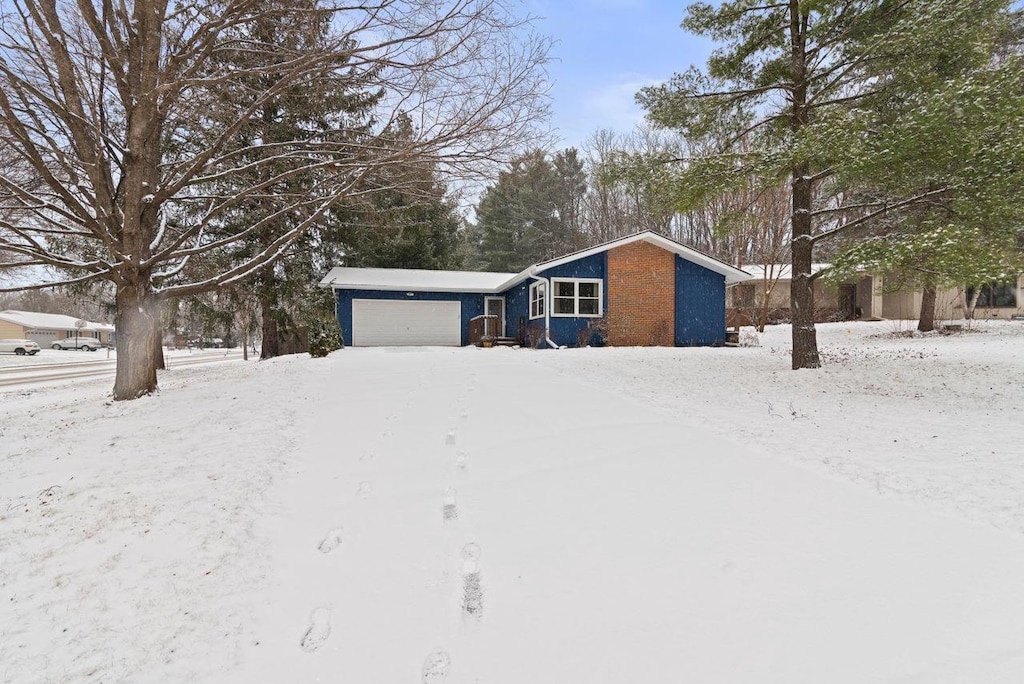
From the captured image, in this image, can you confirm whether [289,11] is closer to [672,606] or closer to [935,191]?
[672,606]

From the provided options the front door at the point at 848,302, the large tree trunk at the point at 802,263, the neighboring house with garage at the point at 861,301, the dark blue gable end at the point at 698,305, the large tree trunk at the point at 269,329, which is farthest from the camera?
the front door at the point at 848,302

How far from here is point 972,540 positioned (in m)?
2.60

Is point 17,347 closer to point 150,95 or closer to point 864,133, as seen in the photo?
point 150,95

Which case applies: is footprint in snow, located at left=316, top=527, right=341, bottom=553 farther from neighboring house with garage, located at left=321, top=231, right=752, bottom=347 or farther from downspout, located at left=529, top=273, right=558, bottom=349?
neighboring house with garage, located at left=321, top=231, right=752, bottom=347

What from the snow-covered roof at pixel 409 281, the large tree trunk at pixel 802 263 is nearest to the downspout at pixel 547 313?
the snow-covered roof at pixel 409 281

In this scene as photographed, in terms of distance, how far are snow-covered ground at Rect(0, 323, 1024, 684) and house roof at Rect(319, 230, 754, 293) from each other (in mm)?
11000

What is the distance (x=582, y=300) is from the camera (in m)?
15.9

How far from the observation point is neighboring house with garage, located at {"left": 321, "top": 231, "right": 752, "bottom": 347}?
15.7 metres

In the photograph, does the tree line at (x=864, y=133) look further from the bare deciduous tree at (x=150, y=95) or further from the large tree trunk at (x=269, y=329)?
the large tree trunk at (x=269, y=329)

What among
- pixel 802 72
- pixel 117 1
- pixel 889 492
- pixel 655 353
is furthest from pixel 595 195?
pixel 889 492

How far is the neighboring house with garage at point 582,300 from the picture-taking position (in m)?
15.7

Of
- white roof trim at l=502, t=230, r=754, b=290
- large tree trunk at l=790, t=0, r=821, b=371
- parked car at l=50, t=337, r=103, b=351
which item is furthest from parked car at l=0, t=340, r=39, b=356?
large tree trunk at l=790, t=0, r=821, b=371

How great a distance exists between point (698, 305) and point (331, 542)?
16.0 m

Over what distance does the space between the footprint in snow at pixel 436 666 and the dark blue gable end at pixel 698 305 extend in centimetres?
1566
